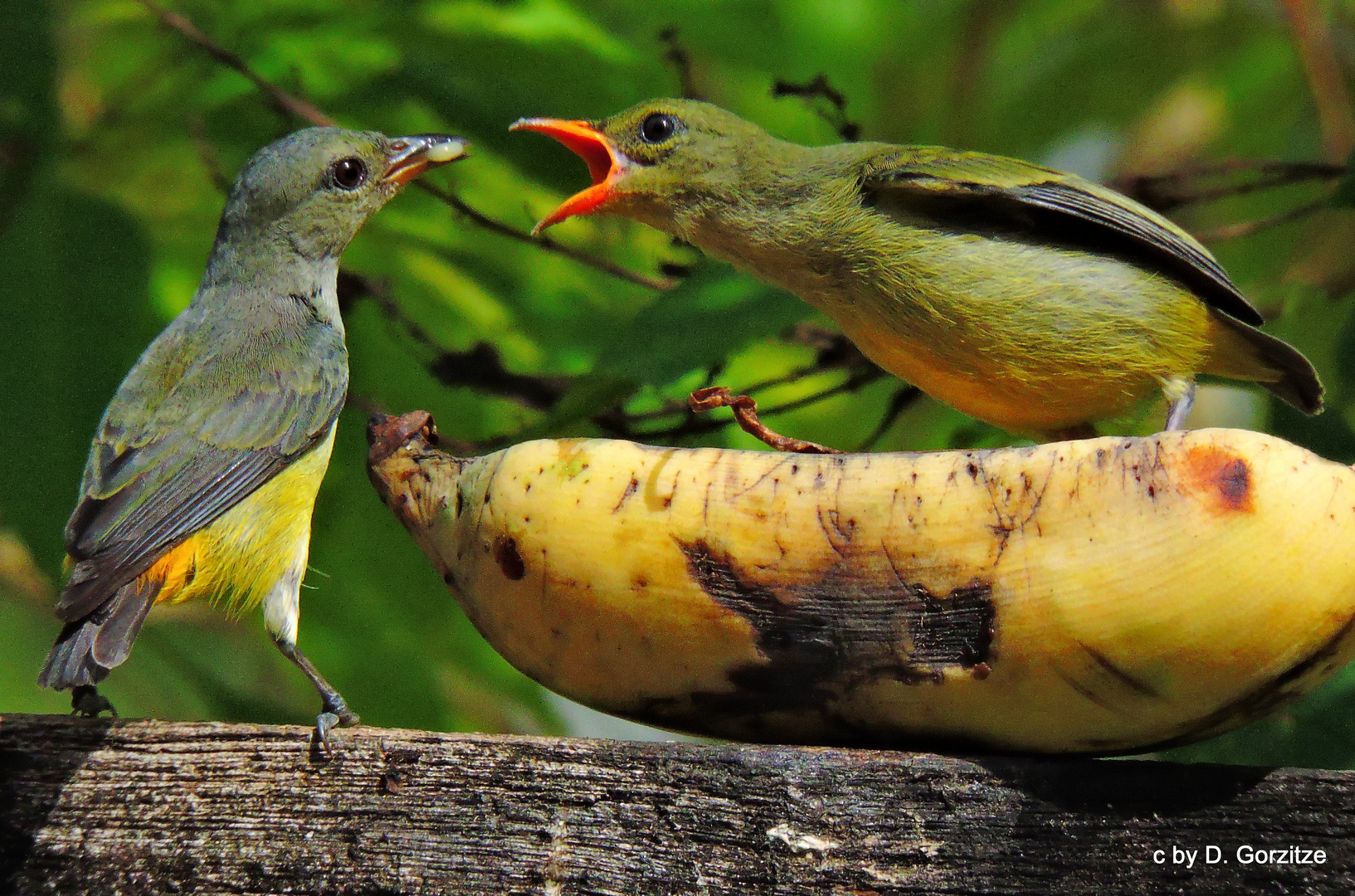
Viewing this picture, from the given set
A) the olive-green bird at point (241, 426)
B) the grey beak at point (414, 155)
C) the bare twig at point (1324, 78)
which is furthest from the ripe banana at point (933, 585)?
the bare twig at point (1324, 78)

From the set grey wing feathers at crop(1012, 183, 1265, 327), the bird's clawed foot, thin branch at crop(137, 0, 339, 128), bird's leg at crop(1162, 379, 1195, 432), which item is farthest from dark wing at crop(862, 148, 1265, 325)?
thin branch at crop(137, 0, 339, 128)

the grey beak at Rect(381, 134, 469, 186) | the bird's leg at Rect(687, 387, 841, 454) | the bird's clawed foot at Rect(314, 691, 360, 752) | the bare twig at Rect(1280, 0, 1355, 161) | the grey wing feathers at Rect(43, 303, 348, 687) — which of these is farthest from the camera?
the bare twig at Rect(1280, 0, 1355, 161)

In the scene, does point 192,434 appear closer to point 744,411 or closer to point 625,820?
point 744,411

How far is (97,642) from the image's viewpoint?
1929mm

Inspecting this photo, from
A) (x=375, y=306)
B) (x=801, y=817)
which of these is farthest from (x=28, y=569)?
(x=801, y=817)

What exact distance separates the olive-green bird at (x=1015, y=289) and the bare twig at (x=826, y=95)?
1.48 ft

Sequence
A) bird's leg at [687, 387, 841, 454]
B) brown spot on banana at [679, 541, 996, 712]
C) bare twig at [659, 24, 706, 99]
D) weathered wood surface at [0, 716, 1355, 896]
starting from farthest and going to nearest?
bare twig at [659, 24, 706, 99] < bird's leg at [687, 387, 841, 454] < brown spot on banana at [679, 541, 996, 712] < weathered wood surface at [0, 716, 1355, 896]

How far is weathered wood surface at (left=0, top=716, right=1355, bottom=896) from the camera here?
4.65 feet

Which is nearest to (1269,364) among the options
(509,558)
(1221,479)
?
(1221,479)

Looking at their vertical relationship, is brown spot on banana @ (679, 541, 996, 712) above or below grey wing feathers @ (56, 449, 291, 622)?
below

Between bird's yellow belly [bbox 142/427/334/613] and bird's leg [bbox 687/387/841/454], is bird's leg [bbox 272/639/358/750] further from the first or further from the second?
bird's leg [bbox 687/387/841/454]

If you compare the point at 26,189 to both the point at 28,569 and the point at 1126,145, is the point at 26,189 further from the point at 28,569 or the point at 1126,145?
the point at 1126,145

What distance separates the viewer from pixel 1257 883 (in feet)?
4.52

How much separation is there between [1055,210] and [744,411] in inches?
27.6
